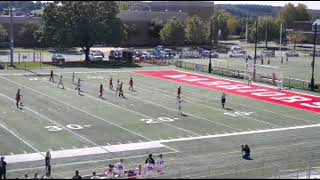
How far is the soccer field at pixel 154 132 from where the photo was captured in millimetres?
25906

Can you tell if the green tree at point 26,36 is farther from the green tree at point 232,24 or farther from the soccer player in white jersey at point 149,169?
the soccer player in white jersey at point 149,169

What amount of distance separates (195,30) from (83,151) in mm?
83642

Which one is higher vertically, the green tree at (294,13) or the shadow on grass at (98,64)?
the green tree at (294,13)

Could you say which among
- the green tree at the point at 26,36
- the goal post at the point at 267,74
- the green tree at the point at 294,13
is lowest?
the goal post at the point at 267,74

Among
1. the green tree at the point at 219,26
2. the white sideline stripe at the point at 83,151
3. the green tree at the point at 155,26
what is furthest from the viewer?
the green tree at the point at 219,26

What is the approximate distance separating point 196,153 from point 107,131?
634 centimetres

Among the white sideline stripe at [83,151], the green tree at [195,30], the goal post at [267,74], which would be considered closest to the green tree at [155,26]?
the green tree at [195,30]

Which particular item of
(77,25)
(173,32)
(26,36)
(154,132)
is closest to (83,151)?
(154,132)

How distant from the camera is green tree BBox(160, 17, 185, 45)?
338ft

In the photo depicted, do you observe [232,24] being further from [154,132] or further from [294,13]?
[154,132]

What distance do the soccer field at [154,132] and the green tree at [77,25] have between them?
23.5 metres

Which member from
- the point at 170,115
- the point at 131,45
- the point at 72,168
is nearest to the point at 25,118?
the point at 170,115

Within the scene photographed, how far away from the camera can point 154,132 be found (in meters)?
32.6

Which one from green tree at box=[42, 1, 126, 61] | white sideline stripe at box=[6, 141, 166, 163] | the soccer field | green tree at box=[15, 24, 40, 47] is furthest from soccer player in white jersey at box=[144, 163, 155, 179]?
green tree at box=[15, 24, 40, 47]
